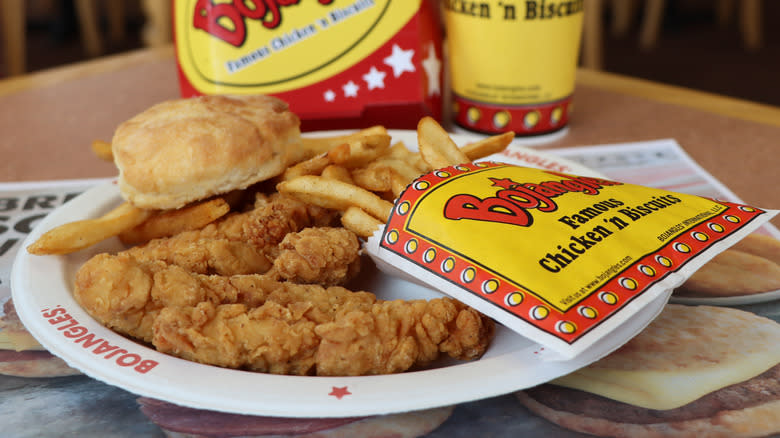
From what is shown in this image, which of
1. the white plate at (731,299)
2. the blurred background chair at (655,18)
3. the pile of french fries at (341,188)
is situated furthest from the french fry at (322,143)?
the blurred background chair at (655,18)

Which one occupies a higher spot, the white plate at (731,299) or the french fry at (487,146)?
the french fry at (487,146)

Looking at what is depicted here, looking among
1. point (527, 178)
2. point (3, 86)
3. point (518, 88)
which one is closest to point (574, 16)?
point (518, 88)

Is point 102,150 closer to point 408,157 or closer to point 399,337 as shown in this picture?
point 408,157

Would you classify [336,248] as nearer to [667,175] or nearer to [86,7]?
[667,175]

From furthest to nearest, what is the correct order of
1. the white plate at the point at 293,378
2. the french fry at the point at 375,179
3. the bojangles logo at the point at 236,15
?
the bojangles logo at the point at 236,15
the french fry at the point at 375,179
the white plate at the point at 293,378

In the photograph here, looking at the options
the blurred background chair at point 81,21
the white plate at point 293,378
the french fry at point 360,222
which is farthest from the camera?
the blurred background chair at point 81,21

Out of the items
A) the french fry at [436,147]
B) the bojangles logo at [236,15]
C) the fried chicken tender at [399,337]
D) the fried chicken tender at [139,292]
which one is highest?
the bojangles logo at [236,15]

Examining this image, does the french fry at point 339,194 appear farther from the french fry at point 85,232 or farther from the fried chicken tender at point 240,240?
the french fry at point 85,232

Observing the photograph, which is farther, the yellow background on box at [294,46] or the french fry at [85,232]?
the yellow background on box at [294,46]
